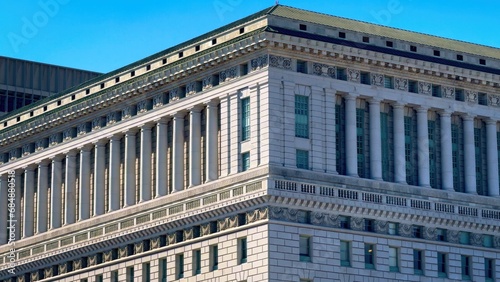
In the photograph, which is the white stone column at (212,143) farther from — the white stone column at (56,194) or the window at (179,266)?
the white stone column at (56,194)

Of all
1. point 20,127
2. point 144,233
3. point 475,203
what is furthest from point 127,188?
point 475,203

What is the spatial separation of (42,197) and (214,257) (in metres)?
28.5

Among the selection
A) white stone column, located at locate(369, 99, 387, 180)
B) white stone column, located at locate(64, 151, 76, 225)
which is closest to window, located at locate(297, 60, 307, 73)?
white stone column, located at locate(369, 99, 387, 180)

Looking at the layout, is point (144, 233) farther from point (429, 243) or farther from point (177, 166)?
point (429, 243)

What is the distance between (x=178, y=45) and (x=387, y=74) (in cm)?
1792

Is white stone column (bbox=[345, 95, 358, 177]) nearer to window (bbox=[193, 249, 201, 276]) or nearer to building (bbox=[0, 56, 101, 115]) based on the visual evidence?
window (bbox=[193, 249, 201, 276])

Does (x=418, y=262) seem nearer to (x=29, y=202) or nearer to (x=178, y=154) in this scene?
(x=178, y=154)

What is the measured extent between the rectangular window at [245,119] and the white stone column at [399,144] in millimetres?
12369

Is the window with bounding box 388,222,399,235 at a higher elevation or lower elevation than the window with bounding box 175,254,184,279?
higher

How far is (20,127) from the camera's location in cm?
15225

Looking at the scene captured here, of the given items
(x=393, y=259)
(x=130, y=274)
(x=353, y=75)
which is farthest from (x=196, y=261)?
(x=353, y=75)

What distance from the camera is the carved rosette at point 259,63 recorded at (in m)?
124

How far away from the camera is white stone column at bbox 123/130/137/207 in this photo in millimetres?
138000

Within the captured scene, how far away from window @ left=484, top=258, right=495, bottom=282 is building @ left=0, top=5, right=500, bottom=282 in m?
0.08
